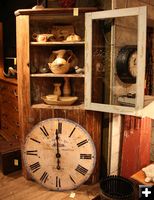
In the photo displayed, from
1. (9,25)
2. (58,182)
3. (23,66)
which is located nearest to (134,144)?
(58,182)

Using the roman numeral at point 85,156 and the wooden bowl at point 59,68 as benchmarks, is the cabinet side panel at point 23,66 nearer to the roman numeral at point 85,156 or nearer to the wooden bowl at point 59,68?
the wooden bowl at point 59,68

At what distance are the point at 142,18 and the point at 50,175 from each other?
1.68 metres

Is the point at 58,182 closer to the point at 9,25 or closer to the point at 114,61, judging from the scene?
the point at 114,61

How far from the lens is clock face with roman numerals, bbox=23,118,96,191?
246 cm

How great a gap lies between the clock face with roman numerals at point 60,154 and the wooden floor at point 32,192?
7 centimetres

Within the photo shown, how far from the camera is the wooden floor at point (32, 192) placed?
94.4 inches

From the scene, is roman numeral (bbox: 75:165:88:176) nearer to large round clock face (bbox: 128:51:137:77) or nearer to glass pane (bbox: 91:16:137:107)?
glass pane (bbox: 91:16:137:107)

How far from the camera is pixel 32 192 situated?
2479 mm

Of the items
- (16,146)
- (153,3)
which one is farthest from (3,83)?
(153,3)

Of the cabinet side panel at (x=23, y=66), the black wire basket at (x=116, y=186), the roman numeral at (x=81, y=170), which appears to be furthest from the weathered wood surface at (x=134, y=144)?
the cabinet side panel at (x=23, y=66)

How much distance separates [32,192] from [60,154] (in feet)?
1.49

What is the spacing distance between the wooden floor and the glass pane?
0.90 m

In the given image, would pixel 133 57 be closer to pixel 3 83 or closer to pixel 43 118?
pixel 43 118

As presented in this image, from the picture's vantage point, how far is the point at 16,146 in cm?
298
